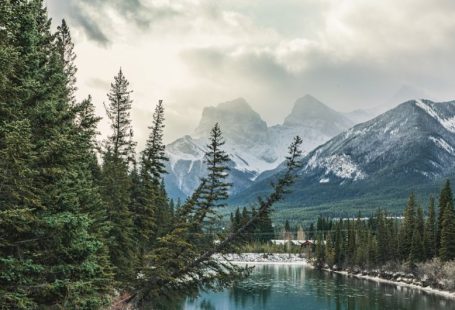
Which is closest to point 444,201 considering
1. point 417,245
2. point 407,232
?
point 417,245

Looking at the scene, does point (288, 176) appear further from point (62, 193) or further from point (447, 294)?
point (447, 294)

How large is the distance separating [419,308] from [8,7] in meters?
77.0

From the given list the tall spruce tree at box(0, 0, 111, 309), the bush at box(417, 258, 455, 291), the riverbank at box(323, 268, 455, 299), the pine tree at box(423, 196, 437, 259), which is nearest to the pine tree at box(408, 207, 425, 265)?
the pine tree at box(423, 196, 437, 259)

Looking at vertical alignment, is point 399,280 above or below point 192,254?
below

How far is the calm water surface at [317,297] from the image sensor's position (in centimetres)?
8144

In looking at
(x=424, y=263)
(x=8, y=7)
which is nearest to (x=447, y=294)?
(x=424, y=263)

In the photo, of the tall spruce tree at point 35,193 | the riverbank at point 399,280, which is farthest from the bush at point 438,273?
the tall spruce tree at point 35,193

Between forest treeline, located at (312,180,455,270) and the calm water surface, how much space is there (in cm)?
1078

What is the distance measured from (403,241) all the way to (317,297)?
43539 mm

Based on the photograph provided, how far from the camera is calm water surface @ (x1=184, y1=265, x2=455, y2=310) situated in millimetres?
81438

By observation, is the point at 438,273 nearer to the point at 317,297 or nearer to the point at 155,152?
the point at 317,297

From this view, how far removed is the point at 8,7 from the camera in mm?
17047

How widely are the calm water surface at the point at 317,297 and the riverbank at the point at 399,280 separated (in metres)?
2.81

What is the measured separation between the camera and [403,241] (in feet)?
414
